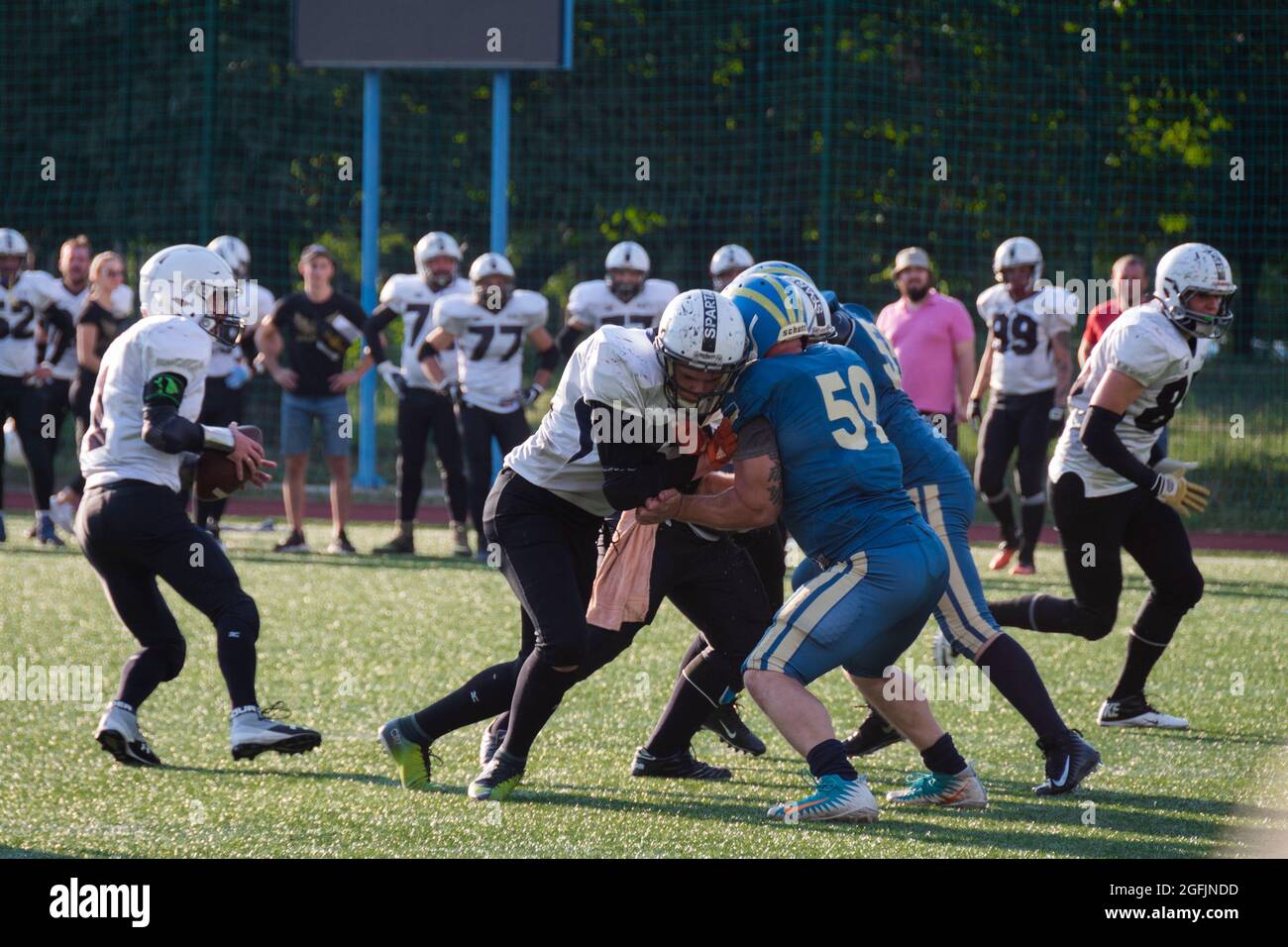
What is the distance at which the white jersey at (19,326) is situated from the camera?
11797mm

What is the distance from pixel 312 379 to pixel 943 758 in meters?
7.29

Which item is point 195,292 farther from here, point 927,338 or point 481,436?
point 481,436

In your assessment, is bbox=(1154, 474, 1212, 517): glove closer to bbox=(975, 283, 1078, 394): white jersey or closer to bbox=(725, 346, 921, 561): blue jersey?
bbox=(725, 346, 921, 561): blue jersey

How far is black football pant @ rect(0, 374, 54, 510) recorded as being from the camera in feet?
37.9

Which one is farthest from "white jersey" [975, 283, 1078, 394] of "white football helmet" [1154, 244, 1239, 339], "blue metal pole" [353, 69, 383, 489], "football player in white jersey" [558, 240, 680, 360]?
"blue metal pole" [353, 69, 383, 489]

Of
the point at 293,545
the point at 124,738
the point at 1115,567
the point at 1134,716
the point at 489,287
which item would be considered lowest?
the point at 293,545

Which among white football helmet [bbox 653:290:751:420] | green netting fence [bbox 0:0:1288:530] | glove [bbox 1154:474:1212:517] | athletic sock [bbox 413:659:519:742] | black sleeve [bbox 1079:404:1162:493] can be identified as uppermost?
green netting fence [bbox 0:0:1288:530]

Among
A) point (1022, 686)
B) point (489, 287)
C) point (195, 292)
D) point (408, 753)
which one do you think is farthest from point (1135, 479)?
point (489, 287)

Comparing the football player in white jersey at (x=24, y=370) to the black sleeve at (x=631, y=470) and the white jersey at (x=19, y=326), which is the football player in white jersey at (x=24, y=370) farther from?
the black sleeve at (x=631, y=470)

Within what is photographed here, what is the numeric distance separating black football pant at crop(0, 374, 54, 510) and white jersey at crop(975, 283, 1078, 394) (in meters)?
6.22

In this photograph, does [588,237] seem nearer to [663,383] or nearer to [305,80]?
[305,80]

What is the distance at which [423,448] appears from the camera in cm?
1163
